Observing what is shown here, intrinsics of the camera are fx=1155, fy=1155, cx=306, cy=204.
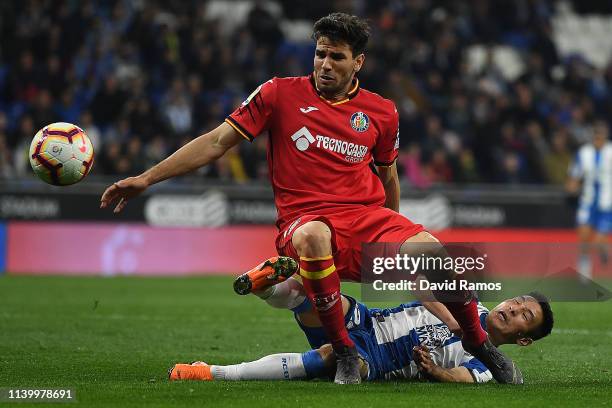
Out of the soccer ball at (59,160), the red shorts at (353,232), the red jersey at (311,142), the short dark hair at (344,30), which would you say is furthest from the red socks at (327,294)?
the soccer ball at (59,160)

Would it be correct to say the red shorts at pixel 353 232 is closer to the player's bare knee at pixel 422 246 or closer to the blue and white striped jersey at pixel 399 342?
the player's bare knee at pixel 422 246

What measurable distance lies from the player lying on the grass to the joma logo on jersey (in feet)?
2.55

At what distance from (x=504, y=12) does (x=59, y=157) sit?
1812 centimetres

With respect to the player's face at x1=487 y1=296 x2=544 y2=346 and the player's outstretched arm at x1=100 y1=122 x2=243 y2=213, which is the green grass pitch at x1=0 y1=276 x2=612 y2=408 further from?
the player's outstretched arm at x1=100 y1=122 x2=243 y2=213

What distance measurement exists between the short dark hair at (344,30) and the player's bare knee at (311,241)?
3.61ft

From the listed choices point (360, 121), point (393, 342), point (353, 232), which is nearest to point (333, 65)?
point (360, 121)

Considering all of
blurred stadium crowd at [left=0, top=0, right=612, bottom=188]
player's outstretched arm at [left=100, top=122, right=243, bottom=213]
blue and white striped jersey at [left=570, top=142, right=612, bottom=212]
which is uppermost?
blurred stadium crowd at [left=0, top=0, right=612, bottom=188]

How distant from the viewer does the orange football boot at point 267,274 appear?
596cm

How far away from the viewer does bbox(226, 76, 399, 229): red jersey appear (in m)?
6.57

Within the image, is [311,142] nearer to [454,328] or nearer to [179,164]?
[179,164]

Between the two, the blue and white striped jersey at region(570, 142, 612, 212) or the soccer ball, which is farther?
the blue and white striped jersey at region(570, 142, 612, 212)

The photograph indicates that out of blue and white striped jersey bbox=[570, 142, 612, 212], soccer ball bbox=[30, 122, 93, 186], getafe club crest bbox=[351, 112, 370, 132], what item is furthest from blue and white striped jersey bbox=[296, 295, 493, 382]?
blue and white striped jersey bbox=[570, 142, 612, 212]

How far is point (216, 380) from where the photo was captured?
6.34 meters

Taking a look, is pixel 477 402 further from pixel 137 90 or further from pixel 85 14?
pixel 85 14
